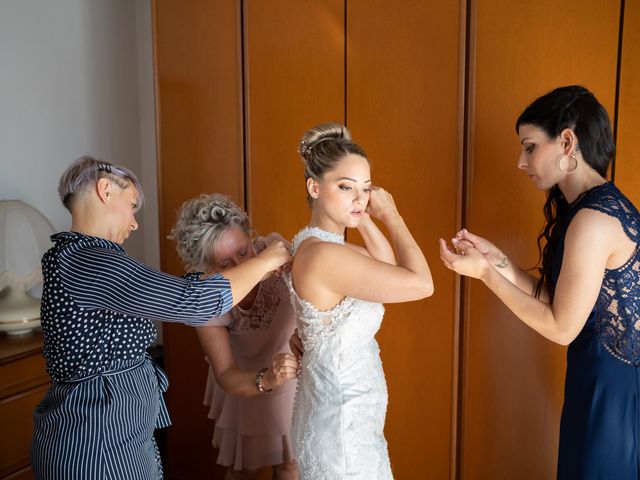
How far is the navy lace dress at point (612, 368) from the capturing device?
1451 millimetres

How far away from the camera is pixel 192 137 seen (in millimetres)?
2668

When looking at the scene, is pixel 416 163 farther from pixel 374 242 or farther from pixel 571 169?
pixel 571 169

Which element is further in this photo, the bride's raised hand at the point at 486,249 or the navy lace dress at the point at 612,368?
the bride's raised hand at the point at 486,249

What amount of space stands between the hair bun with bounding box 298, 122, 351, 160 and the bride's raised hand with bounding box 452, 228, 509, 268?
51 centimetres

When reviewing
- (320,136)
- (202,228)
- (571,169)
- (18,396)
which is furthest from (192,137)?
(571,169)

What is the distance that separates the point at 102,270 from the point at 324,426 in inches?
27.6

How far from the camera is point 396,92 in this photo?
7.20ft

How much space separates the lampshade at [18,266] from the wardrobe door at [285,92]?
984 mm

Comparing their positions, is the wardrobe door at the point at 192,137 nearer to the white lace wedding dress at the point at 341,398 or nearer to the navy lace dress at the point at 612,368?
the white lace wedding dress at the point at 341,398

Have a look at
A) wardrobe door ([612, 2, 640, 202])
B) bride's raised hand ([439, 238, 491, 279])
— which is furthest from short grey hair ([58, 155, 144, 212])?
wardrobe door ([612, 2, 640, 202])

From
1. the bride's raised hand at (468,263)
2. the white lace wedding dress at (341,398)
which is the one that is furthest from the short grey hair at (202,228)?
the bride's raised hand at (468,263)

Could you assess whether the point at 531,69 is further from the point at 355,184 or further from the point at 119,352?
the point at 119,352

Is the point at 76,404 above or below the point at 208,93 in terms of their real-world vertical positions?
below

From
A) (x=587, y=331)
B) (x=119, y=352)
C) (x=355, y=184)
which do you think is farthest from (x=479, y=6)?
(x=119, y=352)
